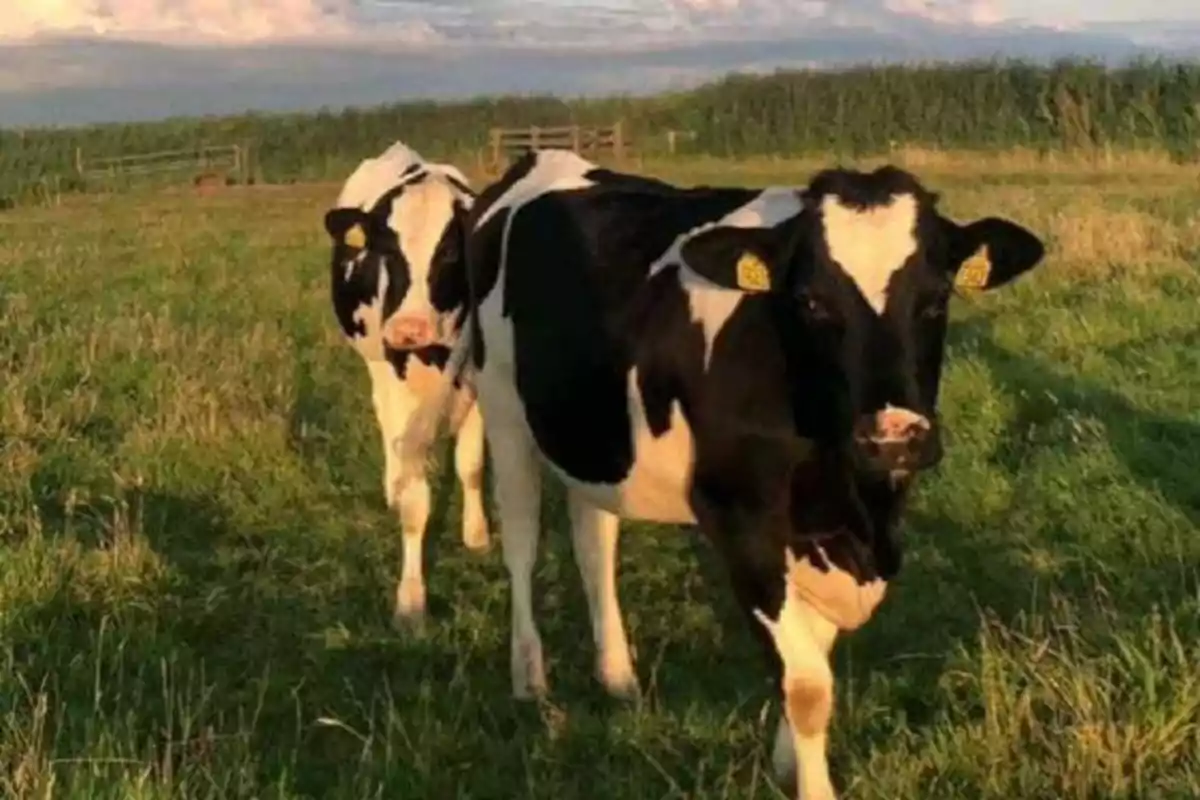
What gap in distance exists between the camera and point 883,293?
14.4ft

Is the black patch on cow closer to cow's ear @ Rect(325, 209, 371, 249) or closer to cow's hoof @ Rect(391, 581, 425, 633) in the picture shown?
cow's hoof @ Rect(391, 581, 425, 633)

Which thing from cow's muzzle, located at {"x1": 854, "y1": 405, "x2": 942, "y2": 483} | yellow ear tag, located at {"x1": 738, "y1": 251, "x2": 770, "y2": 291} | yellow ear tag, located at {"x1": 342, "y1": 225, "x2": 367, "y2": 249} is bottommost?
cow's muzzle, located at {"x1": 854, "y1": 405, "x2": 942, "y2": 483}

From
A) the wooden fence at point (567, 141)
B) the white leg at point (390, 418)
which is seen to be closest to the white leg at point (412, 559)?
the white leg at point (390, 418)

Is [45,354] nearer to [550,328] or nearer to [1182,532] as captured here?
[550,328]

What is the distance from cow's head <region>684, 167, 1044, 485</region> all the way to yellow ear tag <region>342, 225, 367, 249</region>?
395 centimetres

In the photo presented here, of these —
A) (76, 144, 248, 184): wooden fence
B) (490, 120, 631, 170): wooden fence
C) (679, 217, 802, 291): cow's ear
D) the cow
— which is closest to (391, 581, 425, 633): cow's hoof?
the cow

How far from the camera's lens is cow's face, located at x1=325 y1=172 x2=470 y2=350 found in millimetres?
7570

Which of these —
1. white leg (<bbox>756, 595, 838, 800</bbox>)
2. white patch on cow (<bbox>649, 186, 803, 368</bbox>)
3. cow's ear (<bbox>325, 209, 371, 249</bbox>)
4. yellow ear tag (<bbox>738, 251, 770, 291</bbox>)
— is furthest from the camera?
cow's ear (<bbox>325, 209, 371, 249</bbox>)

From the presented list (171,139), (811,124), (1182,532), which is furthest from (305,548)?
(171,139)

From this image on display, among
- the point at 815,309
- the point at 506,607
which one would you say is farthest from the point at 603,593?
the point at 815,309

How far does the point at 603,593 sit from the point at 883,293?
2.18m

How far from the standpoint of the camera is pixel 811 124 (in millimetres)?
42406

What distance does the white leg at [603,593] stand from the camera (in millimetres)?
5852

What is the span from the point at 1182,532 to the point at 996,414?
2.07 meters
